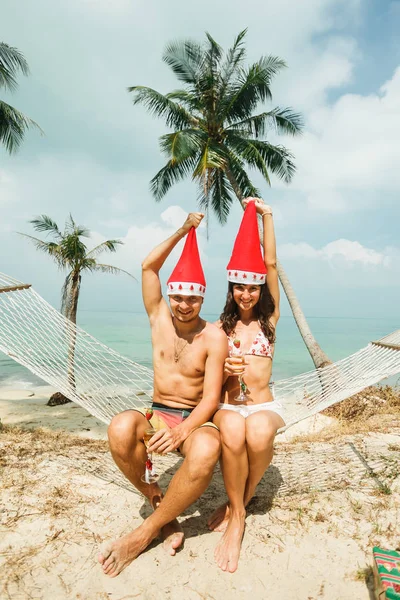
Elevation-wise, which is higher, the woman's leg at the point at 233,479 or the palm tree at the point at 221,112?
the palm tree at the point at 221,112

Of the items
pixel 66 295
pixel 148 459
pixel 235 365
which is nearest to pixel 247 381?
pixel 235 365

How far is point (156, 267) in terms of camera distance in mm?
1921

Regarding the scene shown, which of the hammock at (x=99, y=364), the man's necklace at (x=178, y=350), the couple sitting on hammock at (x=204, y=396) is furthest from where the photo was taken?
the hammock at (x=99, y=364)

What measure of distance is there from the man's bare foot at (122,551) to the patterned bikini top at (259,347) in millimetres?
877

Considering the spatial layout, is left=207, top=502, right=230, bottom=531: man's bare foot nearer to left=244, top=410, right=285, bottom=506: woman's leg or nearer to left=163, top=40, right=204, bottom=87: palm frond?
left=244, top=410, right=285, bottom=506: woman's leg

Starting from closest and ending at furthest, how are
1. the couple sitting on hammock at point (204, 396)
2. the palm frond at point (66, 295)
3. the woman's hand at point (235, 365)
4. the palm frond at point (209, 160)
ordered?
the couple sitting on hammock at point (204, 396) → the woman's hand at point (235, 365) → the palm frond at point (66, 295) → the palm frond at point (209, 160)

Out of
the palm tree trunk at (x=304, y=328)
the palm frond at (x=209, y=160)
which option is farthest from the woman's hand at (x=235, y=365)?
the palm frond at (x=209, y=160)

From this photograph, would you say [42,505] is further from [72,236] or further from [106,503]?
[72,236]

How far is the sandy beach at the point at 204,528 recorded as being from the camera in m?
1.41

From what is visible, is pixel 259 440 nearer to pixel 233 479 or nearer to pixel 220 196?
pixel 233 479

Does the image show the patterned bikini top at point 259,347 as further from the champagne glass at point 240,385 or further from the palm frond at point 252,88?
the palm frond at point 252,88

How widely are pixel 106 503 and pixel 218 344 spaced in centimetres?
104

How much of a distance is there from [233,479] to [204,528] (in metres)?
0.39

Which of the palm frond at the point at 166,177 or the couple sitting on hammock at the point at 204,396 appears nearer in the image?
the couple sitting on hammock at the point at 204,396
